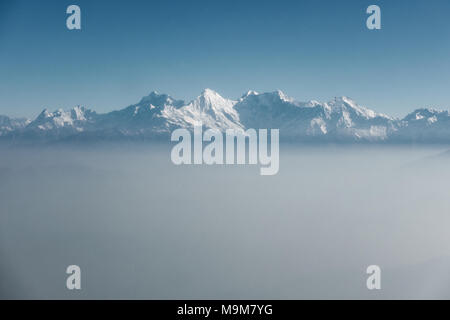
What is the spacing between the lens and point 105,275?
27.0 ft

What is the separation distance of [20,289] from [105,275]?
2.59m

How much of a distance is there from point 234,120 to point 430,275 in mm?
11666

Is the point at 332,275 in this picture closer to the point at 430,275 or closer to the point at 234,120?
the point at 430,275

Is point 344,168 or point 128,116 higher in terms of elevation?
point 128,116

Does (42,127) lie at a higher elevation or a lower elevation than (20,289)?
higher

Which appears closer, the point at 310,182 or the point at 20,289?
the point at 20,289

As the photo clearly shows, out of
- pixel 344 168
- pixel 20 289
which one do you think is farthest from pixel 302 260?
pixel 344 168

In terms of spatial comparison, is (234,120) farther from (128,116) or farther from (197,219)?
(197,219)

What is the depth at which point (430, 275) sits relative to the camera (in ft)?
21.1

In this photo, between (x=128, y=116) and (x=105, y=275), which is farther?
(x=128, y=116)

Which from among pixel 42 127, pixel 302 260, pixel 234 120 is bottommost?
pixel 302 260
